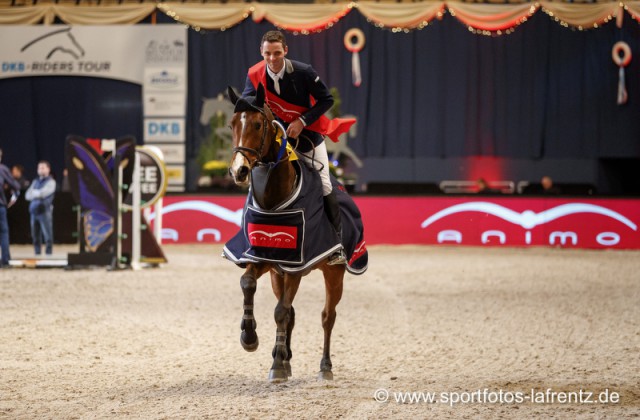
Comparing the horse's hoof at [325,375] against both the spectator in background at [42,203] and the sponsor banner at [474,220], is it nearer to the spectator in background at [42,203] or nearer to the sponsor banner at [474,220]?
the spectator in background at [42,203]

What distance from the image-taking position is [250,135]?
18.1ft

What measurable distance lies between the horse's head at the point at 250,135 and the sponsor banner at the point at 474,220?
12937 millimetres

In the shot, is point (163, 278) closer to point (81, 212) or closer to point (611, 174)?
point (81, 212)

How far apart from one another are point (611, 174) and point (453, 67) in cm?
466

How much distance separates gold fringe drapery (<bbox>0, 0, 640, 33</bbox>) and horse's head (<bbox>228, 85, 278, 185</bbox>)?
16512mm

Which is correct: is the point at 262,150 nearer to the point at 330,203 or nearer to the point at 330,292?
the point at 330,203

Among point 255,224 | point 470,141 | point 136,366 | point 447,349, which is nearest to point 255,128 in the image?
point 255,224

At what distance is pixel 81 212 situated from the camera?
1390 cm

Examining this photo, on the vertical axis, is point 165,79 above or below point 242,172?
above

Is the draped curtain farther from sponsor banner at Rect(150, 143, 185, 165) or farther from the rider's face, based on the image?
the rider's face

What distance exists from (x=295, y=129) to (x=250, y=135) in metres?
0.55

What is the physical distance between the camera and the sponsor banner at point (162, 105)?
73.8 ft

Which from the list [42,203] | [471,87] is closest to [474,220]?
[471,87]

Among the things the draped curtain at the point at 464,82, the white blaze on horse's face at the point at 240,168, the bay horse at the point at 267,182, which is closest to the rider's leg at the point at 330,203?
the bay horse at the point at 267,182
